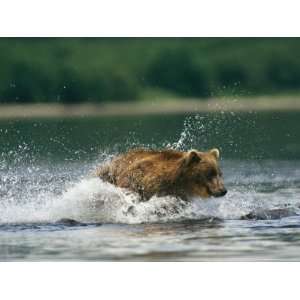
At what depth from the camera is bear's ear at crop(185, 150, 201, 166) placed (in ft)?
45.2

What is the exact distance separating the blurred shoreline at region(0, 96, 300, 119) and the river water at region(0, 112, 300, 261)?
0.46 ft

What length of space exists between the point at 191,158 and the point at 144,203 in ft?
2.20

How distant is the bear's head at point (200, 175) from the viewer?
Result: 13820 millimetres

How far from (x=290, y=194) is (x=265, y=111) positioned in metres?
2.22

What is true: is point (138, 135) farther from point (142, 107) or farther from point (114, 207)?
point (114, 207)

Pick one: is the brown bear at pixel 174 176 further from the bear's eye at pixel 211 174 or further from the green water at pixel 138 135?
the green water at pixel 138 135

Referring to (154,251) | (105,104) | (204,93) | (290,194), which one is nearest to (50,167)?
(105,104)

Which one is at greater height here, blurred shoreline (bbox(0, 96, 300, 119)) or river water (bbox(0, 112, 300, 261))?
blurred shoreline (bbox(0, 96, 300, 119))

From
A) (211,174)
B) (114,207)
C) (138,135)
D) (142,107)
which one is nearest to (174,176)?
(211,174)

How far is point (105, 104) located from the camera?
16375 millimetres

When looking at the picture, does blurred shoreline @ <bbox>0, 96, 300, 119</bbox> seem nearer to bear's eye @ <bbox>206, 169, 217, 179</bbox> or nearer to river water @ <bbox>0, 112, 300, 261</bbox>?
river water @ <bbox>0, 112, 300, 261</bbox>

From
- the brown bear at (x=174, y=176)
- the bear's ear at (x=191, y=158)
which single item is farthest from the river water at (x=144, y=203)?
the bear's ear at (x=191, y=158)

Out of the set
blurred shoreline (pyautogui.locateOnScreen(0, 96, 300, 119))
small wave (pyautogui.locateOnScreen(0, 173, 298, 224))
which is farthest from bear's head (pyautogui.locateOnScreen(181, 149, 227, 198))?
blurred shoreline (pyautogui.locateOnScreen(0, 96, 300, 119))
